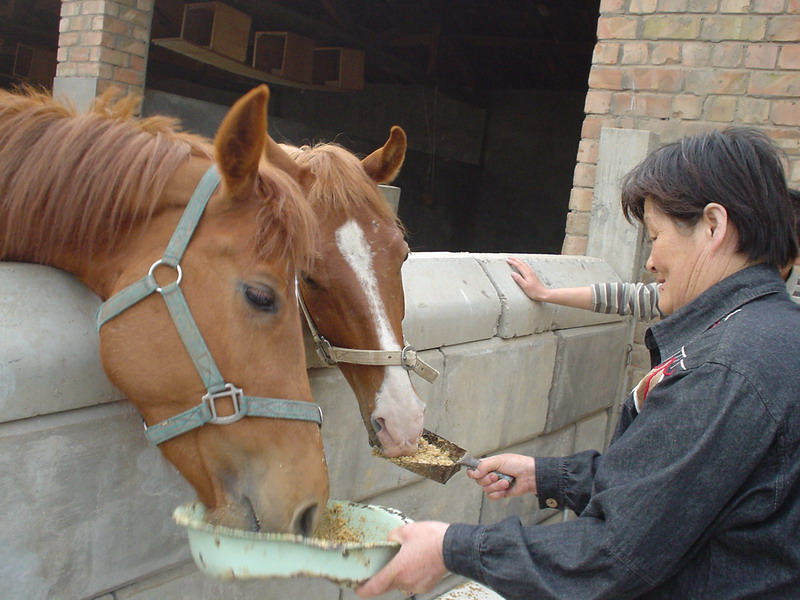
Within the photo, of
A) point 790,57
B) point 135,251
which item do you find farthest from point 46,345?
point 790,57

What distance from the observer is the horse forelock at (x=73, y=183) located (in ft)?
4.93

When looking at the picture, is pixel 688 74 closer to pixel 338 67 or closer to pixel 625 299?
pixel 625 299

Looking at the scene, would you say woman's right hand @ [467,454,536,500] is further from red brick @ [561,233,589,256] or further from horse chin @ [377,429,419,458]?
red brick @ [561,233,589,256]

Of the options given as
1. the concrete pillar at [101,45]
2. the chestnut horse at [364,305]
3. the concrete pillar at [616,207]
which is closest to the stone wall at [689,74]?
the concrete pillar at [616,207]

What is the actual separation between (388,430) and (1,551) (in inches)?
36.5

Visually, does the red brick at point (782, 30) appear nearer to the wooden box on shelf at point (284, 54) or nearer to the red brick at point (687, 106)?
the red brick at point (687, 106)

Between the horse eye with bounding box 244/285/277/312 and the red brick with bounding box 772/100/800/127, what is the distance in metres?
3.55

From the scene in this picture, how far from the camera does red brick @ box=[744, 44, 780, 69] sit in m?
3.88

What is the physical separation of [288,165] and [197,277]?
692 mm

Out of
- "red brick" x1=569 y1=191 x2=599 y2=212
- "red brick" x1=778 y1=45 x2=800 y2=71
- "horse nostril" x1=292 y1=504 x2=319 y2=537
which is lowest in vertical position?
"horse nostril" x1=292 y1=504 x2=319 y2=537

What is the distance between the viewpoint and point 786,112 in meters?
3.86

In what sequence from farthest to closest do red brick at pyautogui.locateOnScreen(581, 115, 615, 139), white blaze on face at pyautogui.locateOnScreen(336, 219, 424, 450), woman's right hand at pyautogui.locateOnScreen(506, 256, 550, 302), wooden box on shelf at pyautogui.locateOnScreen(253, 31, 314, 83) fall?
wooden box on shelf at pyautogui.locateOnScreen(253, 31, 314, 83) < red brick at pyautogui.locateOnScreen(581, 115, 615, 139) < woman's right hand at pyautogui.locateOnScreen(506, 256, 550, 302) < white blaze on face at pyautogui.locateOnScreen(336, 219, 424, 450)

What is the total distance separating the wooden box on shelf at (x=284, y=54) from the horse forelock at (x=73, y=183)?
22.0ft

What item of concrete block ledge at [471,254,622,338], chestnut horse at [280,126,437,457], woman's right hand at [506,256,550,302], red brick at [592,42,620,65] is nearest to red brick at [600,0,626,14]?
red brick at [592,42,620,65]
